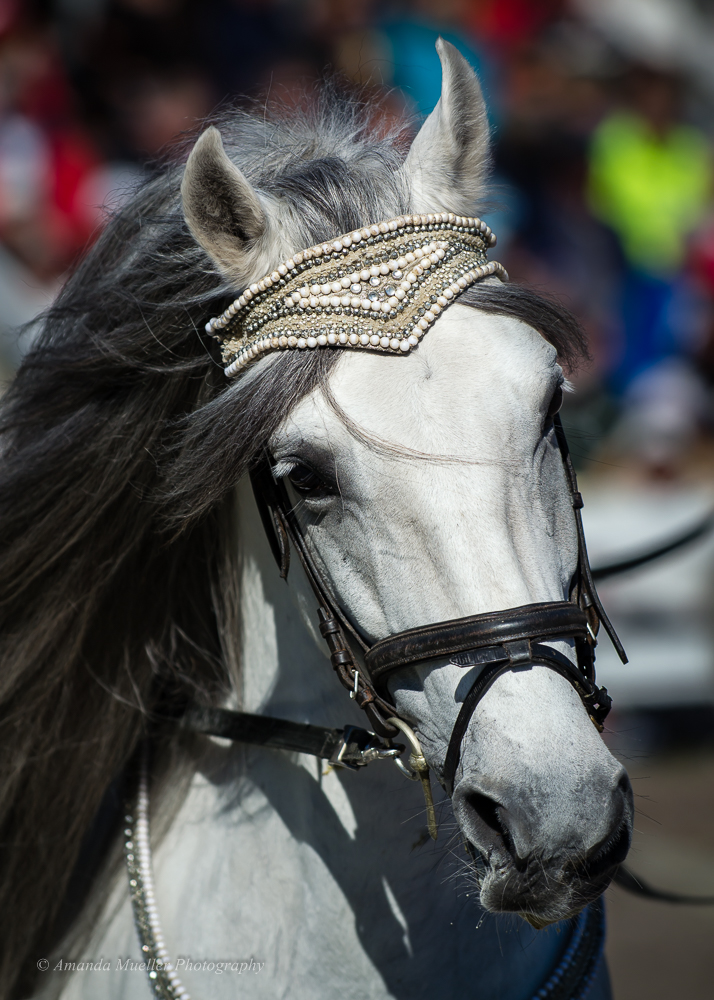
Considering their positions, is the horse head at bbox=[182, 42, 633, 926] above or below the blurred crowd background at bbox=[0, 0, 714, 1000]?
above

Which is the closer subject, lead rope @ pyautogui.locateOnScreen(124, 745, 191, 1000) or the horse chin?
the horse chin

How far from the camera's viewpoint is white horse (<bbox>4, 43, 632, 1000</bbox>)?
1066 mm

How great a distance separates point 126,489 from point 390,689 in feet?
1.89

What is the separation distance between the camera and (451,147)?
1371 millimetres

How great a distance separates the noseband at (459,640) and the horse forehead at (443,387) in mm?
165

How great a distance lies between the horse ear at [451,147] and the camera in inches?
53.2

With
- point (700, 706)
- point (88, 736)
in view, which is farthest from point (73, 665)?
point (700, 706)

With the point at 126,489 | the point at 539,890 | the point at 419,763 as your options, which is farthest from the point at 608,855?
the point at 126,489

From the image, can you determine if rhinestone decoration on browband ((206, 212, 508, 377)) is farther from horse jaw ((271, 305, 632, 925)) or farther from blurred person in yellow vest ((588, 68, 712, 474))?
blurred person in yellow vest ((588, 68, 712, 474))

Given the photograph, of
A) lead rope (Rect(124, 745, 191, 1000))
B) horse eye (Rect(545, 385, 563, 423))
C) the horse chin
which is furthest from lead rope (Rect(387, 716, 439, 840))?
lead rope (Rect(124, 745, 191, 1000))

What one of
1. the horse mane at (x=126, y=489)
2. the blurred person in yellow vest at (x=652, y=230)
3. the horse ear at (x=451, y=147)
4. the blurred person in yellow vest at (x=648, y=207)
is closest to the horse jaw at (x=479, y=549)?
the horse mane at (x=126, y=489)

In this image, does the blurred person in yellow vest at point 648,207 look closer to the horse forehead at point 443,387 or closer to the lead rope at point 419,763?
the horse forehead at point 443,387

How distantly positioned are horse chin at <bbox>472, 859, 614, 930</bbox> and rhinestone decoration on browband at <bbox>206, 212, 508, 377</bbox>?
643mm

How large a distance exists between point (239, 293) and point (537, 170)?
207 inches
